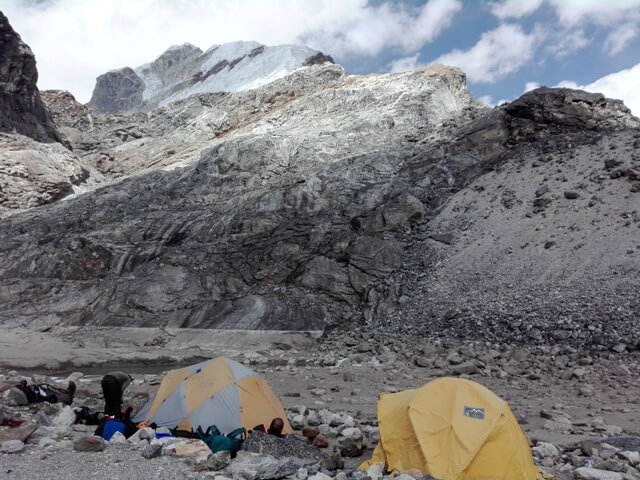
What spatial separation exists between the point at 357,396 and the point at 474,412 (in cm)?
619

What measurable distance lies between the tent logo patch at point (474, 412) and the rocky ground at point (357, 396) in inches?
53.9

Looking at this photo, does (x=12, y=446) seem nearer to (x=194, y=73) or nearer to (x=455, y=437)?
(x=455, y=437)

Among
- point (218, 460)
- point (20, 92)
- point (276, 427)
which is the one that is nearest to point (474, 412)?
point (276, 427)

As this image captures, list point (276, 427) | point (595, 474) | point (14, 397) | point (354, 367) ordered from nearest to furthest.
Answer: point (595, 474) < point (276, 427) < point (14, 397) < point (354, 367)

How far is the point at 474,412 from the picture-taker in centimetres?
731

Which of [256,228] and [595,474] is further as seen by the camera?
[256,228]

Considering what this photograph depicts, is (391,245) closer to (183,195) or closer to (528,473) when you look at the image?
(183,195)

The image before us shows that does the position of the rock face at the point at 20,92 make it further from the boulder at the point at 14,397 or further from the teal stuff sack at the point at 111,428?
the teal stuff sack at the point at 111,428

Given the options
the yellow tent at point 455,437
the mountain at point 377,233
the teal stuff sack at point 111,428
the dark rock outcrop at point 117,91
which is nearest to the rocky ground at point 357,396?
the teal stuff sack at point 111,428

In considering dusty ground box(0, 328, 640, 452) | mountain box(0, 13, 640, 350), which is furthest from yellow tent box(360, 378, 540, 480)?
mountain box(0, 13, 640, 350)

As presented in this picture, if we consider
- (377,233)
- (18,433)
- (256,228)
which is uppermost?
(256,228)

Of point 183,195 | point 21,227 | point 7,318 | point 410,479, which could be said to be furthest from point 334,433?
point 21,227

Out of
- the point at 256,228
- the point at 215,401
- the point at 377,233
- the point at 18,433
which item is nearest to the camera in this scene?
the point at 18,433

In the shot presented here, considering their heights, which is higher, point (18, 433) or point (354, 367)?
point (18, 433)
